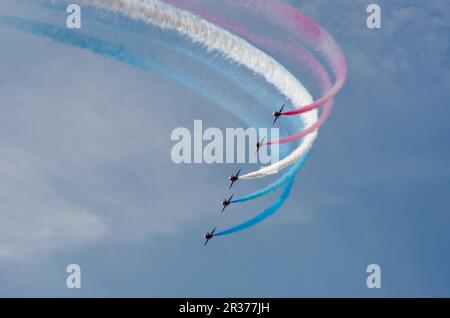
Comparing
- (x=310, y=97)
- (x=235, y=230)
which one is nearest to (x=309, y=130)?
(x=310, y=97)

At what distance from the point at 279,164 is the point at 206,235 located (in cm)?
1382
